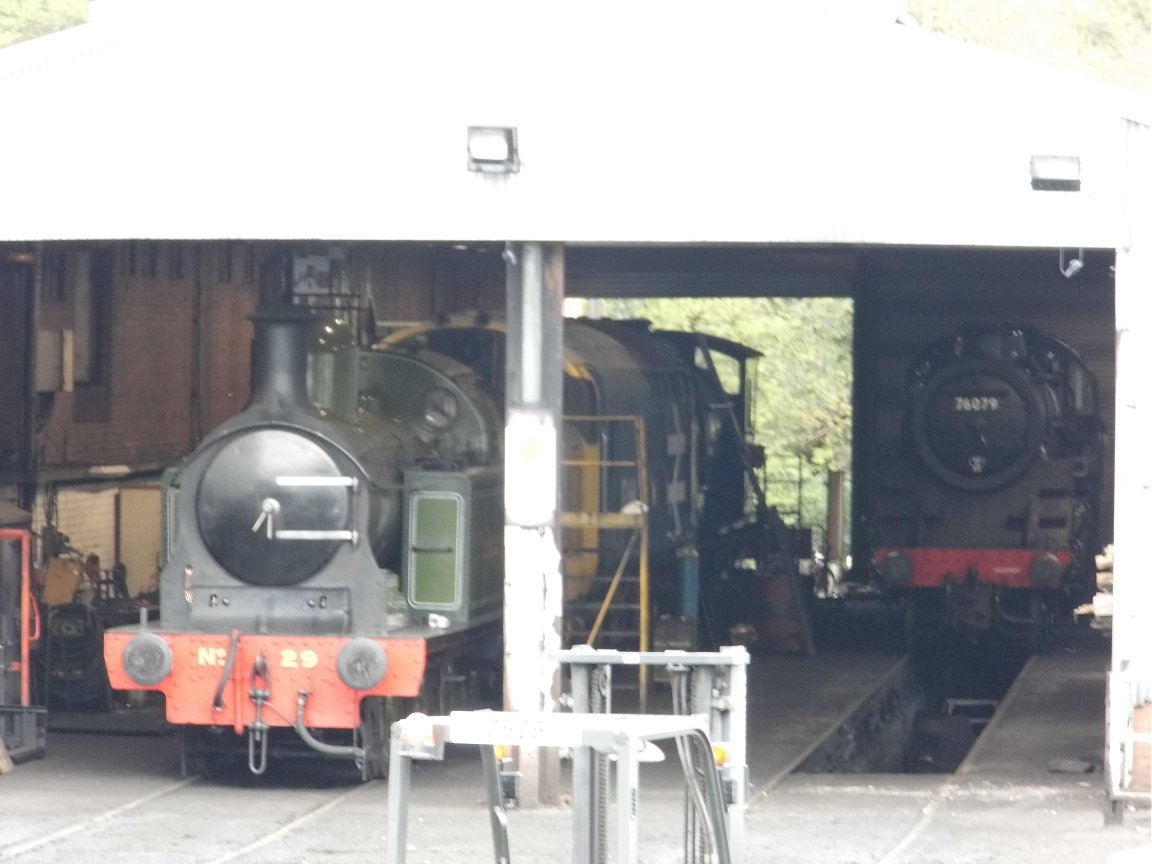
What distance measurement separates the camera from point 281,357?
11.1 meters

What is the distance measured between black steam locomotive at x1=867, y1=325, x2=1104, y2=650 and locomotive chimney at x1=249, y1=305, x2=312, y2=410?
8642mm

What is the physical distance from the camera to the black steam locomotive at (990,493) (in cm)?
1816

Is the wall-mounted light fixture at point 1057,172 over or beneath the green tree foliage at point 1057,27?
beneath

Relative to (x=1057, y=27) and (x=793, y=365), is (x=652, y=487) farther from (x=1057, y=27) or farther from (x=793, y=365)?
(x=1057, y=27)

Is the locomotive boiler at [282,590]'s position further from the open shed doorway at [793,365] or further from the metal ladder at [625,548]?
the open shed doorway at [793,365]

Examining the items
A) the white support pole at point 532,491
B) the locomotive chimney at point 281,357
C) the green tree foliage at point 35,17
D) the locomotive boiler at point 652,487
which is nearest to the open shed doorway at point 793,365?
the green tree foliage at point 35,17

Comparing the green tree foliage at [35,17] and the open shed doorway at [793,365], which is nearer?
the green tree foliage at [35,17]

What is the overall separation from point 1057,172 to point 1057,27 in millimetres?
31675

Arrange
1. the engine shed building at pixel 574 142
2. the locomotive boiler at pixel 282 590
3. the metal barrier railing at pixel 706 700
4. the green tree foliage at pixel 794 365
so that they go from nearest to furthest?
the metal barrier railing at pixel 706 700 → the engine shed building at pixel 574 142 → the locomotive boiler at pixel 282 590 → the green tree foliage at pixel 794 365

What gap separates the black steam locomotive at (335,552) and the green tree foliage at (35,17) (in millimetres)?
21370

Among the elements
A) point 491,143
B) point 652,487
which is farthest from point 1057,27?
point 491,143

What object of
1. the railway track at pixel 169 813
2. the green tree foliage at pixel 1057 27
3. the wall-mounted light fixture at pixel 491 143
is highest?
the green tree foliage at pixel 1057 27

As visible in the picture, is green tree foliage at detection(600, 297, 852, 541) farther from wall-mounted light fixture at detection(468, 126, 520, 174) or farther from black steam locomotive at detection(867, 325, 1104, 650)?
wall-mounted light fixture at detection(468, 126, 520, 174)

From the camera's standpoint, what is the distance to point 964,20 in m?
40.2
